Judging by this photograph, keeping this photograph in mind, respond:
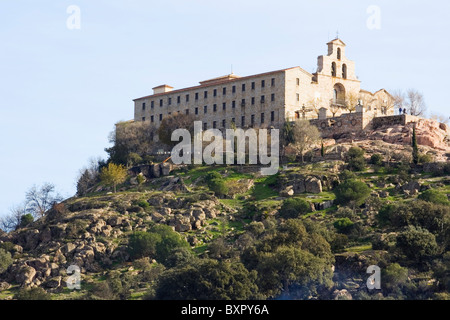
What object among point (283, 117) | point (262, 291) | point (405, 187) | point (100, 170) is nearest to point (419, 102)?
point (283, 117)

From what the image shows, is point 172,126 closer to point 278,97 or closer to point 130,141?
point 130,141

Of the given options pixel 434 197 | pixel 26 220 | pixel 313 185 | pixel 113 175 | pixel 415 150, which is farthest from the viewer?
pixel 113 175

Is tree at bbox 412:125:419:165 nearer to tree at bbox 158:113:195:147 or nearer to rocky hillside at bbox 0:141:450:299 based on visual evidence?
rocky hillside at bbox 0:141:450:299

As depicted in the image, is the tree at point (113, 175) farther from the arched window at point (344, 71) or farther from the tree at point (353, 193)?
the arched window at point (344, 71)

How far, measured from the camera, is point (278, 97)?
405 ft

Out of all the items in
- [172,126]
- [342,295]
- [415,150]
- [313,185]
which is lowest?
[342,295]

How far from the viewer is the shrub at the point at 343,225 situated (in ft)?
319

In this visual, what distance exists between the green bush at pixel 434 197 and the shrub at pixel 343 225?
25.1 ft

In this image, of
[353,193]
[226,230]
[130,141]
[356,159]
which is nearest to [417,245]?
[353,193]

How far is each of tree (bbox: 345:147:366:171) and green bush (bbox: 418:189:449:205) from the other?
12.1 m

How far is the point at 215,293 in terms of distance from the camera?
3300 inches

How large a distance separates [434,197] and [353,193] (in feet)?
26.2

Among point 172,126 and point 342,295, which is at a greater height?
point 172,126

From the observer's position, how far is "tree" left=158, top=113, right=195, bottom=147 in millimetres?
125750
